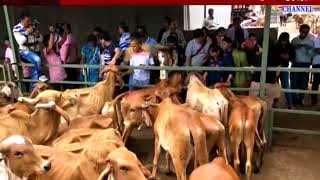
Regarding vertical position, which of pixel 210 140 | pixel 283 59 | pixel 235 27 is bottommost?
pixel 210 140

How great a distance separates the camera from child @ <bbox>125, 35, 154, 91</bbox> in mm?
7637

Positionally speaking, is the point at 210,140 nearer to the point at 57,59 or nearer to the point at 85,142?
the point at 85,142

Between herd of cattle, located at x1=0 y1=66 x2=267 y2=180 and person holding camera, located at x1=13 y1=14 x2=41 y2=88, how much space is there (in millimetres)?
871

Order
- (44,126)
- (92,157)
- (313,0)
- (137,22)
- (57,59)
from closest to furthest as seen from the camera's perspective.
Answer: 1. (92,157)
2. (44,126)
3. (313,0)
4. (57,59)
5. (137,22)

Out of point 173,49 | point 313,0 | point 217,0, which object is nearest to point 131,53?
point 173,49

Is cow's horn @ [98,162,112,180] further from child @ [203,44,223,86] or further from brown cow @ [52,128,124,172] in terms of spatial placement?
child @ [203,44,223,86]

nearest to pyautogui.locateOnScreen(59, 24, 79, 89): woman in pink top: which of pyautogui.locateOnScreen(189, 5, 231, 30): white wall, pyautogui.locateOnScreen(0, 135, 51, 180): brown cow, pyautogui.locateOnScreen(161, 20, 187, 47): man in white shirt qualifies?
pyautogui.locateOnScreen(161, 20, 187, 47): man in white shirt

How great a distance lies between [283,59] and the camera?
8.42 metres

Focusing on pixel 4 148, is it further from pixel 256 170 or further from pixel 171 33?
pixel 171 33

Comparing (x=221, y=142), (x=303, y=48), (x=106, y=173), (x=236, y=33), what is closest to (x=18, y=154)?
(x=106, y=173)

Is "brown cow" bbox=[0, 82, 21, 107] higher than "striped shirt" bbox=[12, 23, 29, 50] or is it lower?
lower

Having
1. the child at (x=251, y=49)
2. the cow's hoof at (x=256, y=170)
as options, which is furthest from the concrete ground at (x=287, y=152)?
the child at (x=251, y=49)

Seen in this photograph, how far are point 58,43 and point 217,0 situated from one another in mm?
3452

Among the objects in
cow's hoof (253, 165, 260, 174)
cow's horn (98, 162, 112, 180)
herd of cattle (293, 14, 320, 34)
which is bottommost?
cow's hoof (253, 165, 260, 174)
